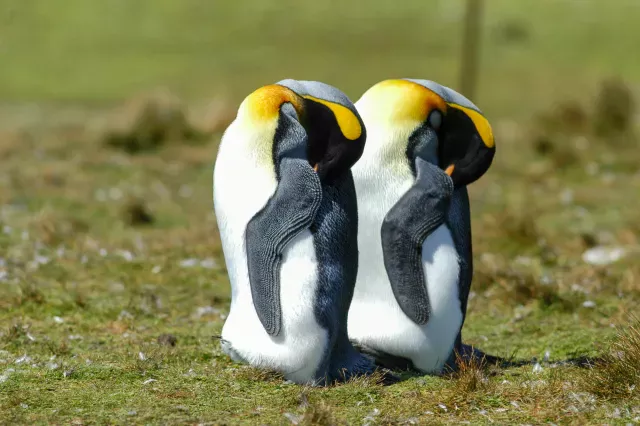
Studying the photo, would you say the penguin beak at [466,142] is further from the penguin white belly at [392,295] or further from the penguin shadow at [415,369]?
the penguin shadow at [415,369]

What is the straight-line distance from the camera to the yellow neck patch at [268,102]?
6.21 m

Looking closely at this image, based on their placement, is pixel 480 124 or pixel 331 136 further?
pixel 480 124

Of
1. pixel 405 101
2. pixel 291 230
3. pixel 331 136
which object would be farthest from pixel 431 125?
pixel 291 230

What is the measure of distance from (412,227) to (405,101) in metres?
0.87

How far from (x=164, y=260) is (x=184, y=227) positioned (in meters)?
2.54

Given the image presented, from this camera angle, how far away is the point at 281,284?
6145mm

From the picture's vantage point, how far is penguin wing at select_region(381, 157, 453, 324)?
22.0 feet

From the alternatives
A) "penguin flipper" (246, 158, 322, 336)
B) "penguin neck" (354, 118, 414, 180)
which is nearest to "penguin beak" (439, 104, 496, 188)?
"penguin neck" (354, 118, 414, 180)

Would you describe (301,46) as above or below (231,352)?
below

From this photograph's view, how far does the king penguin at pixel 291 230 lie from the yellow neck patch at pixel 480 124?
1032 mm

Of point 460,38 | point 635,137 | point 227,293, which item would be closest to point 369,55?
point 460,38

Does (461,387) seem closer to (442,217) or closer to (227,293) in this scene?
(442,217)

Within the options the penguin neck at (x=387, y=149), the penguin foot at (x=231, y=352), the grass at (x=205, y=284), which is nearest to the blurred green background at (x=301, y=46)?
the grass at (x=205, y=284)

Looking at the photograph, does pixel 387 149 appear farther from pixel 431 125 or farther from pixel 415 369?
pixel 415 369
